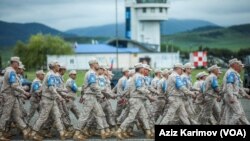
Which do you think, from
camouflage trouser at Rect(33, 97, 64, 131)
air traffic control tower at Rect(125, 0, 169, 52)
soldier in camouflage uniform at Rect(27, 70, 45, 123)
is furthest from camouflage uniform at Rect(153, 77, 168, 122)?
air traffic control tower at Rect(125, 0, 169, 52)

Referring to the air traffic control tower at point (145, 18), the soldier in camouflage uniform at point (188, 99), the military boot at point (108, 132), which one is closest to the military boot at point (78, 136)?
the military boot at point (108, 132)

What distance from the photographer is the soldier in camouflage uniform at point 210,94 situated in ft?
52.3

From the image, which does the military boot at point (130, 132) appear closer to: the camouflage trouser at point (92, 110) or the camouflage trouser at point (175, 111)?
the camouflage trouser at point (92, 110)

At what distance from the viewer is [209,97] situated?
16188mm

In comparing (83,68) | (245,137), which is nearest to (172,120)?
(245,137)

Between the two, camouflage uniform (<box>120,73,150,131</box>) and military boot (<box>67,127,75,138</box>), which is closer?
camouflage uniform (<box>120,73,150,131</box>)

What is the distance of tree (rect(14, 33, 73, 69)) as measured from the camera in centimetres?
8506

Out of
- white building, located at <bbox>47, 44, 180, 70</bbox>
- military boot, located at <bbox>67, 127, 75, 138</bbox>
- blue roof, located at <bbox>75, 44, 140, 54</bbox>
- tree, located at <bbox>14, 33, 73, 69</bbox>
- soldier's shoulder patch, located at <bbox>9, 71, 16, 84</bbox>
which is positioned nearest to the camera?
soldier's shoulder patch, located at <bbox>9, 71, 16, 84</bbox>

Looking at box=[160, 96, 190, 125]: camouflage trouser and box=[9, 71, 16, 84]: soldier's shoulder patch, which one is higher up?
box=[9, 71, 16, 84]: soldier's shoulder patch

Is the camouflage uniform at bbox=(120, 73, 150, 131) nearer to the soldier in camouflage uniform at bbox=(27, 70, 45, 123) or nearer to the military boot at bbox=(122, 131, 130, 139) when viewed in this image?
the military boot at bbox=(122, 131, 130, 139)

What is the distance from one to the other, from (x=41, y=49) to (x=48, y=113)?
7150 centimetres

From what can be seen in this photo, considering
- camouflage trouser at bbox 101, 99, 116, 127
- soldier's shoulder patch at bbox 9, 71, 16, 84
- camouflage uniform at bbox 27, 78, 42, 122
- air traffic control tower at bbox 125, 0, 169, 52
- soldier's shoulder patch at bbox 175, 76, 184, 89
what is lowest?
camouflage trouser at bbox 101, 99, 116, 127

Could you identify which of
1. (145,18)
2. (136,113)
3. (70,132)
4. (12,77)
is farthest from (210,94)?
(145,18)

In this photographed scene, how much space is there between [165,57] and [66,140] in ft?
239
